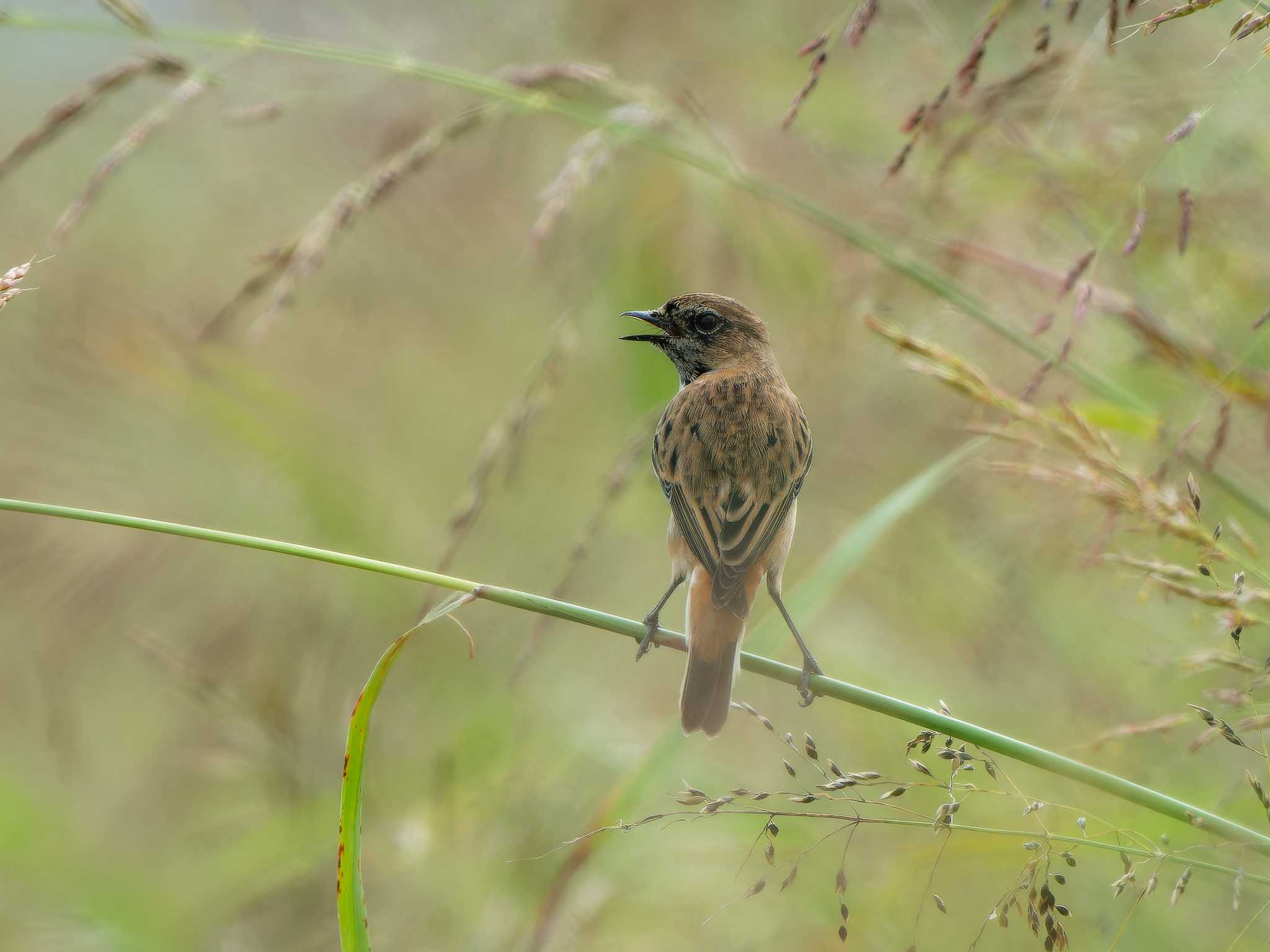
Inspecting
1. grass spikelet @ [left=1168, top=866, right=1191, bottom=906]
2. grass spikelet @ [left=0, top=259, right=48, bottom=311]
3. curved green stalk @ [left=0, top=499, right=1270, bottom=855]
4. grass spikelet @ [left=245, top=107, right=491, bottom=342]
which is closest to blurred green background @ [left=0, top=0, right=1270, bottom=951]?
grass spikelet @ [left=245, top=107, right=491, bottom=342]

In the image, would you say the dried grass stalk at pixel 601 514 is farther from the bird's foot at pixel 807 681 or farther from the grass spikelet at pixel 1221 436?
the grass spikelet at pixel 1221 436

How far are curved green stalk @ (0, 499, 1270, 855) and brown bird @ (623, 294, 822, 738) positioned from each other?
0.85 metres

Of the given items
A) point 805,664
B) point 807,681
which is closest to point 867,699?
point 807,681

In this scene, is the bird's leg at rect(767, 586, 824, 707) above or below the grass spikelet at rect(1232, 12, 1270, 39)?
below

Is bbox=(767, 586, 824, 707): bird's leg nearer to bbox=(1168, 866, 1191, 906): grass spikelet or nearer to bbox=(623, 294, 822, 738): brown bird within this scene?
bbox=(623, 294, 822, 738): brown bird

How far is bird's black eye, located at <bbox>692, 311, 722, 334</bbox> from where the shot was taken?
3557mm

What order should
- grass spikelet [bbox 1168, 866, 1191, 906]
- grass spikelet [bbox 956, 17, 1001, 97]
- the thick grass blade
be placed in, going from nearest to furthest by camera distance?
grass spikelet [bbox 1168, 866, 1191, 906]
the thick grass blade
grass spikelet [bbox 956, 17, 1001, 97]

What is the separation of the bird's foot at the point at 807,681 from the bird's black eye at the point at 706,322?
3.95 ft

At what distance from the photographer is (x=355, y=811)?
6.22 feet

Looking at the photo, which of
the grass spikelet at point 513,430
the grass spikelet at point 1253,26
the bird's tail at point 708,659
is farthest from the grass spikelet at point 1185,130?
the grass spikelet at point 513,430

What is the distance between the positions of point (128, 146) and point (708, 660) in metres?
1.98

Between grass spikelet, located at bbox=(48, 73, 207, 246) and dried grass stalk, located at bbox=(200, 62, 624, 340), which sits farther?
dried grass stalk, located at bbox=(200, 62, 624, 340)

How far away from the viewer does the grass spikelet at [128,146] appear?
8.71ft

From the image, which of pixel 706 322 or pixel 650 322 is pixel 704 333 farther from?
pixel 650 322
